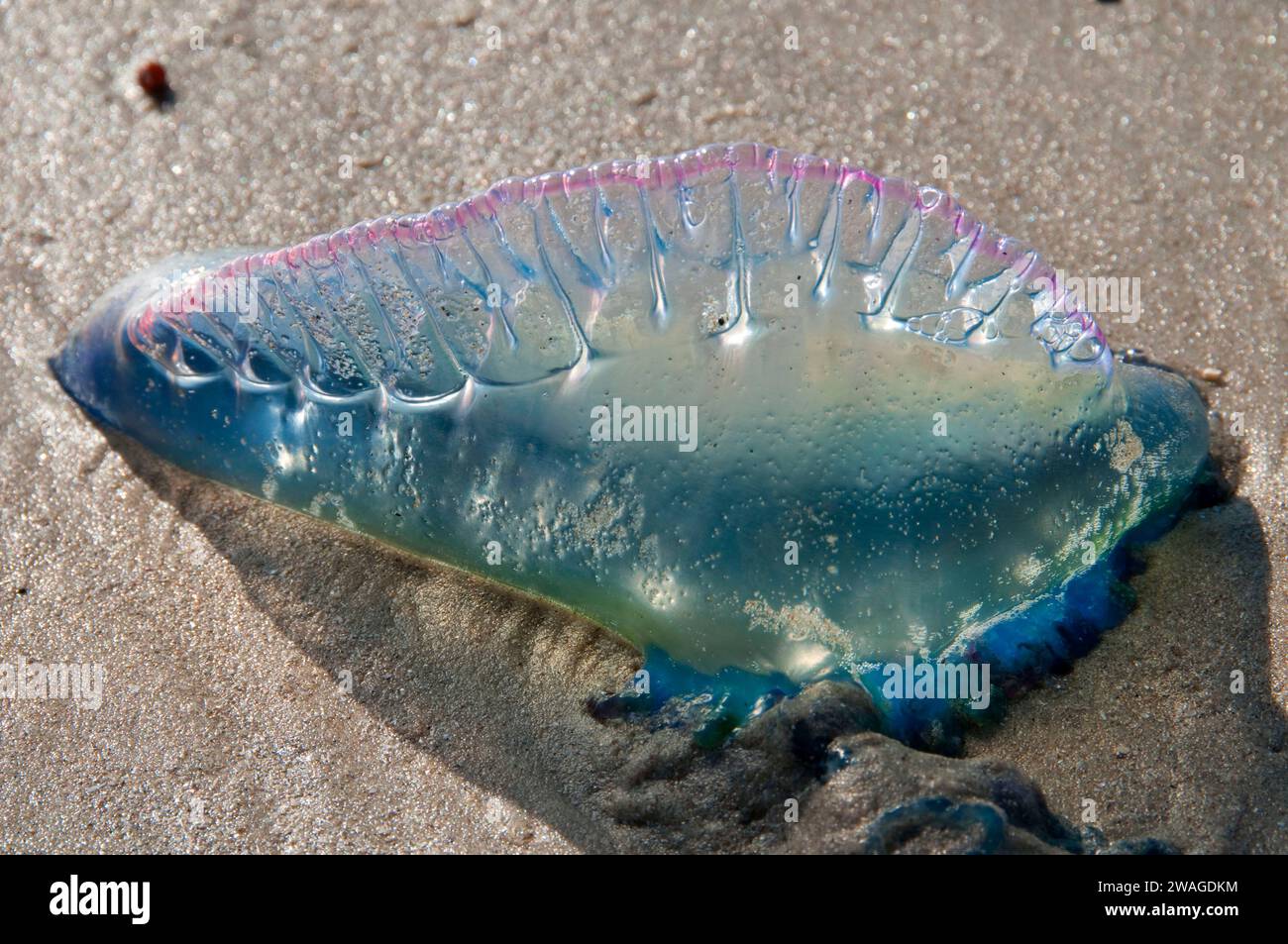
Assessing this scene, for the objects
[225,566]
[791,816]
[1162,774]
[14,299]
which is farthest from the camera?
[14,299]

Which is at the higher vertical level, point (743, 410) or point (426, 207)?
point (426, 207)

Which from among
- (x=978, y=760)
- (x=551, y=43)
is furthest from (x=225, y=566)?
(x=551, y=43)

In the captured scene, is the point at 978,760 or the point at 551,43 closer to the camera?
the point at 978,760

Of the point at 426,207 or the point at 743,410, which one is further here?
the point at 426,207
